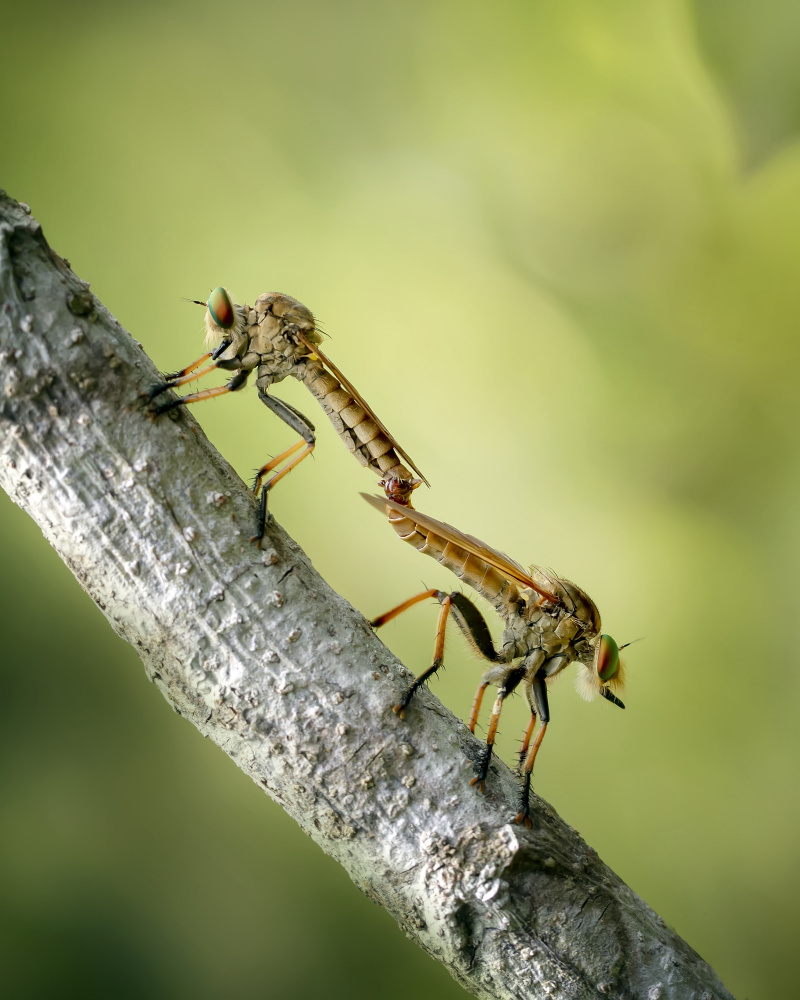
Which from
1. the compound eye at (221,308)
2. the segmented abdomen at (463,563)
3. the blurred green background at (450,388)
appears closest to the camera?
the compound eye at (221,308)

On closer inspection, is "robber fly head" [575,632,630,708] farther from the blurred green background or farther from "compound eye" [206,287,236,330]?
"compound eye" [206,287,236,330]

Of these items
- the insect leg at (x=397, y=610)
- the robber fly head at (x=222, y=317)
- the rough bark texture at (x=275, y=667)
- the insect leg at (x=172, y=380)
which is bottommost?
the rough bark texture at (x=275, y=667)

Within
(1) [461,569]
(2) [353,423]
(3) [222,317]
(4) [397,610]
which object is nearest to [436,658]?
(4) [397,610]

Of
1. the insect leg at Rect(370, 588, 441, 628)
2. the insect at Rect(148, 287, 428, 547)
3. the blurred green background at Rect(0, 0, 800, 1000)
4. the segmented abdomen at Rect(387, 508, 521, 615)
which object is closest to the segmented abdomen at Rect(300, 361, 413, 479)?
the insect at Rect(148, 287, 428, 547)

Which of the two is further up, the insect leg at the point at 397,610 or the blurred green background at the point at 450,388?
the blurred green background at the point at 450,388

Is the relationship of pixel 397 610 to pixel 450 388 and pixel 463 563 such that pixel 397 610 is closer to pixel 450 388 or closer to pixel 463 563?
pixel 463 563

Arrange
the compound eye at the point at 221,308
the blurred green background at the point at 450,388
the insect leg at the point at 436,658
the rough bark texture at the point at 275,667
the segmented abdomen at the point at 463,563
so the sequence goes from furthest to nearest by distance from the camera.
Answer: the blurred green background at the point at 450,388, the segmented abdomen at the point at 463,563, the compound eye at the point at 221,308, the insect leg at the point at 436,658, the rough bark texture at the point at 275,667

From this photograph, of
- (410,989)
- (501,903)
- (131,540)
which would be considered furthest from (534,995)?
(410,989)

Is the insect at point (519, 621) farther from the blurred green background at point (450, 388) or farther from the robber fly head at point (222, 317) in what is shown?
the blurred green background at point (450, 388)

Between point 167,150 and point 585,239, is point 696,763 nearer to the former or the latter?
point 585,239

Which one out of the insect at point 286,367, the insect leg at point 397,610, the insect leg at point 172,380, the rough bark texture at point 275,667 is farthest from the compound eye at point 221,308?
the insect leg at point 397,610
